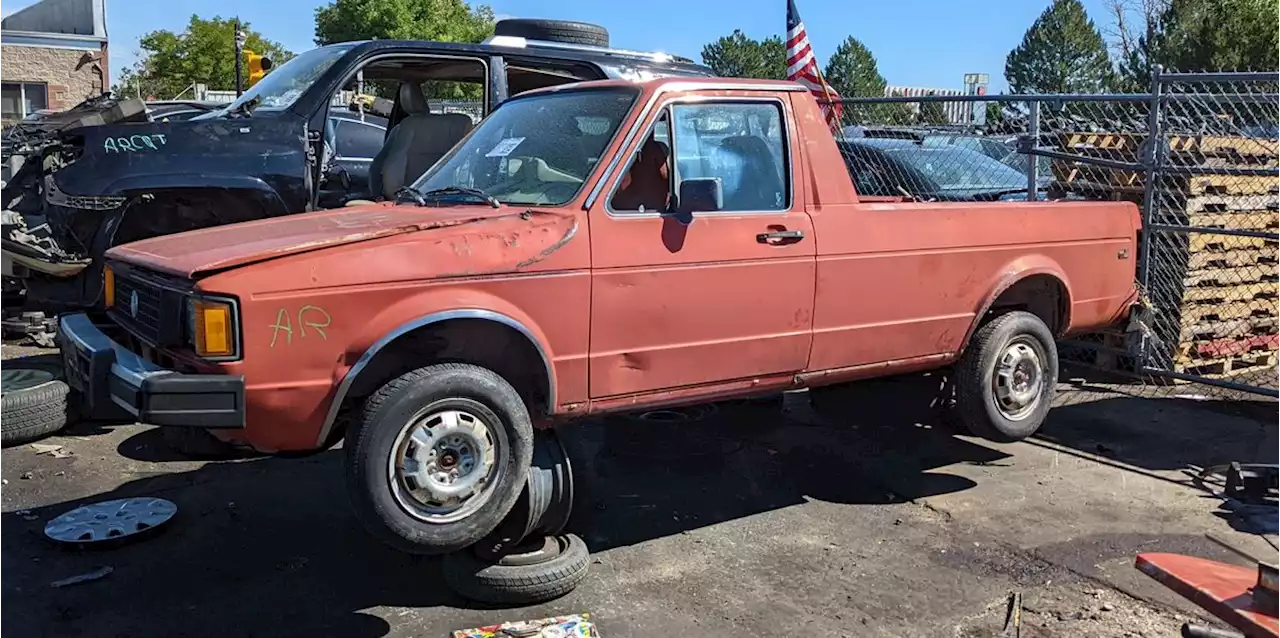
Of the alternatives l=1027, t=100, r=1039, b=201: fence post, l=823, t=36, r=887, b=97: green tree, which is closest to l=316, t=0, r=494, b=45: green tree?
l=823, t=36, r=887, b=97: green tree

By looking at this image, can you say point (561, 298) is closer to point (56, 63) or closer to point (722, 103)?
point (722, 103)

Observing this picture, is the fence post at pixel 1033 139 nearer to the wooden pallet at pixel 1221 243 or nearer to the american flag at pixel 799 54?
the wooden pallet at pixel 1221 243

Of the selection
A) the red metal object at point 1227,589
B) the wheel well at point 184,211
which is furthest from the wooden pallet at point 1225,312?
the wheel well at point 184,211

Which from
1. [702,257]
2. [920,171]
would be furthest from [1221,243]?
[702,257]

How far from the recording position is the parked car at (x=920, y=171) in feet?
31.7

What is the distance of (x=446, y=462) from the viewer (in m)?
3.82

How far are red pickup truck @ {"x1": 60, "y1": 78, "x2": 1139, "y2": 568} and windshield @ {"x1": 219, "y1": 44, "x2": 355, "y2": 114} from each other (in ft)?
7.02

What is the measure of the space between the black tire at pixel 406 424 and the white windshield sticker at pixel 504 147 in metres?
1.32

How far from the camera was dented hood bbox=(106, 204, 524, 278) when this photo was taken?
3.61m

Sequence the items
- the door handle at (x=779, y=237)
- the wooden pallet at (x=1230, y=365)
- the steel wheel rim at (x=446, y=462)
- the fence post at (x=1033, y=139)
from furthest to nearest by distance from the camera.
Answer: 1. the fence post at (x=1033, y=139)
2. the wooden pallet at (x=1230, y=365)
3. the door handle at (x=779, y=237)
4. the steel wheel rim at (x=446, y=462)

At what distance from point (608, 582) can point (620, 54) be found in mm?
4423

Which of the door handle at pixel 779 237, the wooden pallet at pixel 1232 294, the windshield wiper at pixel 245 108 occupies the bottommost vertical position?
the wooden pallet at pixel 1232 294

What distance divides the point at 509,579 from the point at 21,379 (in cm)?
394

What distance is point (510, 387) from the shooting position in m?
3.95
